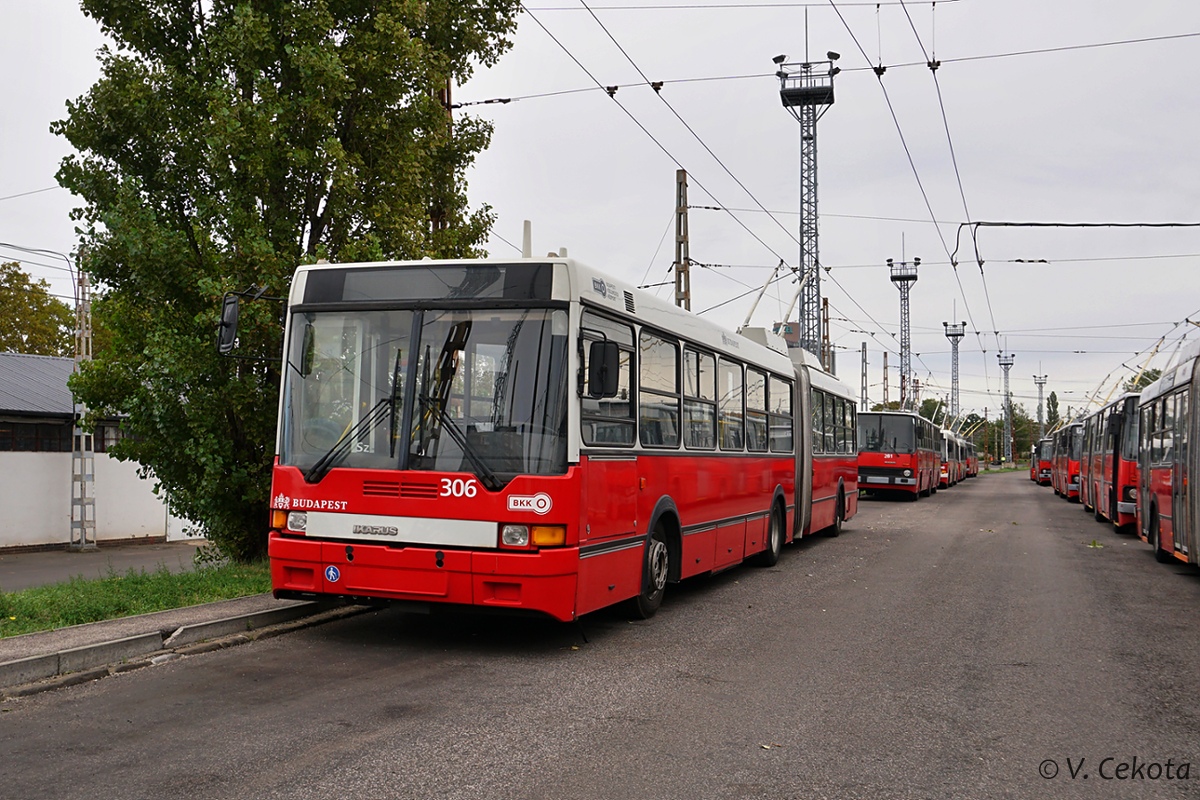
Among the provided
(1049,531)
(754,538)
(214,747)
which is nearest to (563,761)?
(214,747)

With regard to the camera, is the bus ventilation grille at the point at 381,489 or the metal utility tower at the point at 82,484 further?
the metal utility tower at the point at 82,484

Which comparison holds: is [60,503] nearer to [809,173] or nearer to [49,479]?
[49,479]

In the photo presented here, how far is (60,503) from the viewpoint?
26656 mm

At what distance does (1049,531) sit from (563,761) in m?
20.2

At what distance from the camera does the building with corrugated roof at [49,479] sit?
2572 cm

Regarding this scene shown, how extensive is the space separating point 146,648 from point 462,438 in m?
2.76

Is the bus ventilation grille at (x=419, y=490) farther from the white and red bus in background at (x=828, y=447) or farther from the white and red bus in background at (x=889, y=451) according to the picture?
the white and red bus in background at (x=889, y=451)

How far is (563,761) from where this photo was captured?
17.9ft

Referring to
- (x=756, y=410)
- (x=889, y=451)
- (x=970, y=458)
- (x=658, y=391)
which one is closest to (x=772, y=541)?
(x=756, y=410)

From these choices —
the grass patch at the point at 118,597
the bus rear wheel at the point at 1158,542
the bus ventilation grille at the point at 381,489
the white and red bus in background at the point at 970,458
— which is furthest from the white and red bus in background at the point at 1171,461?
the white and red bus in background at the point at 970,458

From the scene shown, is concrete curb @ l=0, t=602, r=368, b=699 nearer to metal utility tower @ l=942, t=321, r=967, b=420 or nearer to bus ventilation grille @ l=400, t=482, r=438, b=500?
bus ventilation grille @ l=400, t=482, r=438, b=500

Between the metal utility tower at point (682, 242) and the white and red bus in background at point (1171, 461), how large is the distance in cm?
1022

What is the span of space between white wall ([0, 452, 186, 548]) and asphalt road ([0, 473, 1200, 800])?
18.9 m

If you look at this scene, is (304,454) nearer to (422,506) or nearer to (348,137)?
(422,506)
